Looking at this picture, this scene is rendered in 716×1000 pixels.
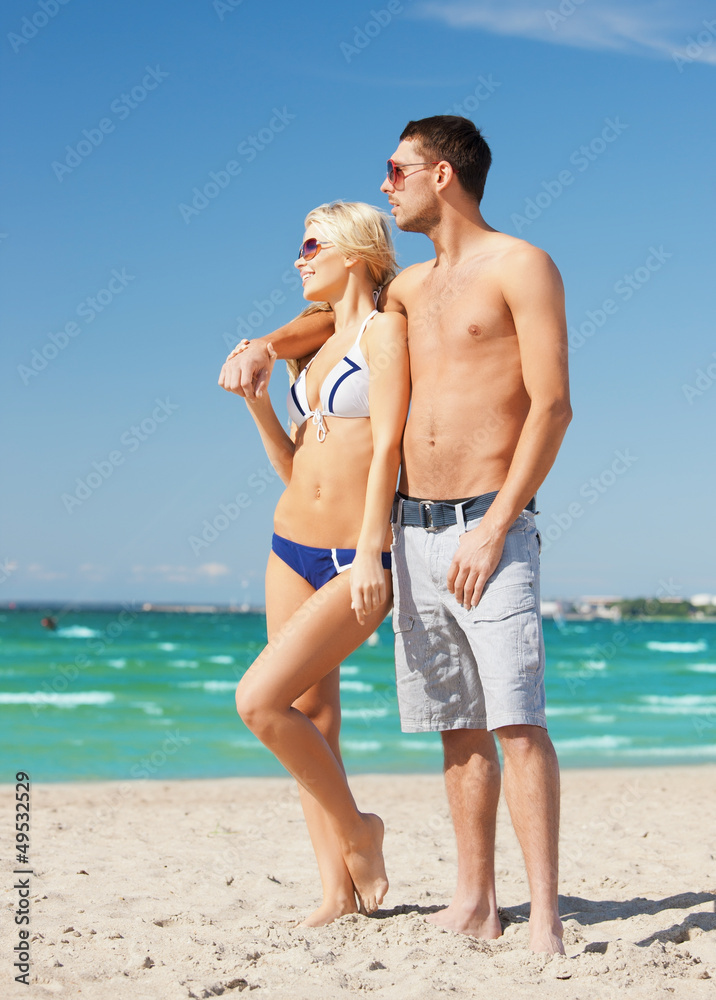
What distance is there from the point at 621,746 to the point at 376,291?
1139 centimetres

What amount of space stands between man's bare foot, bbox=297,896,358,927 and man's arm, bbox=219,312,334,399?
6.44 ft

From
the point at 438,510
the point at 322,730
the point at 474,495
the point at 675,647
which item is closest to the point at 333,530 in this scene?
the point at 438,510

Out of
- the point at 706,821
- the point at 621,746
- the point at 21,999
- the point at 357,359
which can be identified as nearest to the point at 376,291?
the point at 357,359

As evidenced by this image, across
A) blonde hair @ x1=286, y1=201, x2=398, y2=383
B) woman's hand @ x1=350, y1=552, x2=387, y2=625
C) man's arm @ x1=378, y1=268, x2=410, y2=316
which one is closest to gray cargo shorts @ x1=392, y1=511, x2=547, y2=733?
woman's hand @ x1=350, y1=552, x2=387, y2=625

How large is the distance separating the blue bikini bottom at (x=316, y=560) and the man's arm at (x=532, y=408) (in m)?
0.47

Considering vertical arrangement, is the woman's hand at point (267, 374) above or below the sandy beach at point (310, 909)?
above

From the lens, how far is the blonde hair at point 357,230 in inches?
129

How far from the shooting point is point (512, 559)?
2.83 metres

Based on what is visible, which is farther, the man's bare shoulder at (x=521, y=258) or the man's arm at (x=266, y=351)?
the man's arm at (x=266, y=351)

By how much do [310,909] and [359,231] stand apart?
2898 mm

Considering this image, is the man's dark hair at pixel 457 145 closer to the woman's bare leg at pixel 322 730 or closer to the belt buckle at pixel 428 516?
the belt buckle at pixel 428 516

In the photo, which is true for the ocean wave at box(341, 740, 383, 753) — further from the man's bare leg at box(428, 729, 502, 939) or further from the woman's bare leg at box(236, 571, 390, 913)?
the woman's bare leg at box(236, 571, 390, 913)

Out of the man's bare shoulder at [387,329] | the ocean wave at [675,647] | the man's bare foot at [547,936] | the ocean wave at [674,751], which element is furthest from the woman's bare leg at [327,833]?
the ocean wave at [675,647]

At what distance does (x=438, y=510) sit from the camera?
299 centimetres
